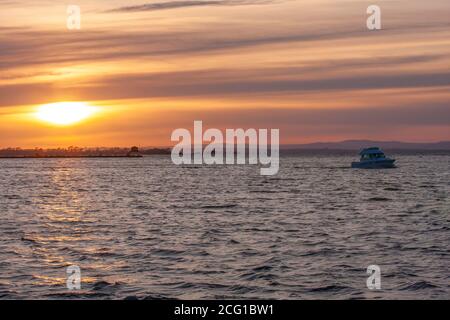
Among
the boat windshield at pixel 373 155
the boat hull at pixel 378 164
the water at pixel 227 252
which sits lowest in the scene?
the water at pixel 227 252

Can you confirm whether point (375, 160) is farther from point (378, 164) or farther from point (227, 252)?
point (227, 252)

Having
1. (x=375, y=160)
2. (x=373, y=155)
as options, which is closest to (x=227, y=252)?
(x=375, y=160)

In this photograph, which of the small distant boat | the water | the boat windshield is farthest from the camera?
the boat windshield

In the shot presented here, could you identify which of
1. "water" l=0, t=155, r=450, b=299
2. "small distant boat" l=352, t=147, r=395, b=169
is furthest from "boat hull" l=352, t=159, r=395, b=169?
"water" l=0, t=155, r=450, b=299

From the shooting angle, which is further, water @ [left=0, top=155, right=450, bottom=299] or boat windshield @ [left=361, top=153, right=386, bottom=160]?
boat windshield @ [left=361, top=153, right=386, bottom=160]

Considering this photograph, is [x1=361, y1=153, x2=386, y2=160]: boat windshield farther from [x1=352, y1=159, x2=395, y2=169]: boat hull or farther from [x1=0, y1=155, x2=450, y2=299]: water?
[x1=0, y1=155, x2=450, y2=299]: water

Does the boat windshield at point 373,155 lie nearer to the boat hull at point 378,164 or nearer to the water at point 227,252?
the boat hull at point 378,164

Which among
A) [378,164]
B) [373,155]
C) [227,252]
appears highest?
[373,155]

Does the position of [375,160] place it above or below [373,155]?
below

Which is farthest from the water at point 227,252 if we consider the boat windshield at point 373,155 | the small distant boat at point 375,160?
the boat windshield at point 373,155

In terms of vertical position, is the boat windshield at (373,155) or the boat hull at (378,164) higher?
the boat windshield at (373,155)

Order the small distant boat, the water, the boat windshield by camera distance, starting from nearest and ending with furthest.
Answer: the water → the small distant boat → the boat windshield
